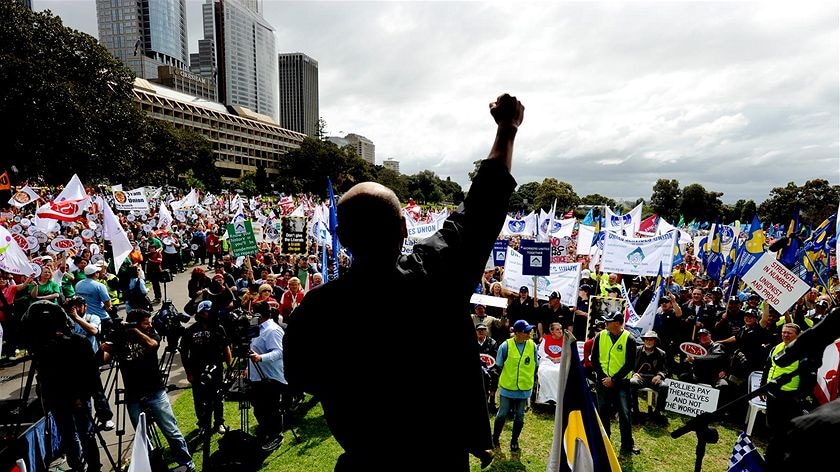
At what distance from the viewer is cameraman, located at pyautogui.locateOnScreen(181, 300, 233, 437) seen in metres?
5.85

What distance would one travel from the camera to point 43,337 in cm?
501

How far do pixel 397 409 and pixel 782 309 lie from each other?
863cm

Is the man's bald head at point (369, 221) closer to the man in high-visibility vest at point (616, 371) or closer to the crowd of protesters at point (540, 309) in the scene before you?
the crowd of protesters at point (540, 309)

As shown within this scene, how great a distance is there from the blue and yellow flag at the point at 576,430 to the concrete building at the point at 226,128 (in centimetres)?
9964

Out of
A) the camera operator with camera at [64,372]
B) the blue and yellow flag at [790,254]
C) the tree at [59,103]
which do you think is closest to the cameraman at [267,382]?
the camera operator with camera at [64,372]

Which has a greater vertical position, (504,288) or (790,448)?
(790,448)

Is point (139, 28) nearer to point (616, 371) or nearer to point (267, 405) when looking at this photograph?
point (267, 405)

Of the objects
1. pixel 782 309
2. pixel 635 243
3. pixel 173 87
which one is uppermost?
pixel 173 87

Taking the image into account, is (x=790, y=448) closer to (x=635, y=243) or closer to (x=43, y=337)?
(x=43, y=337)

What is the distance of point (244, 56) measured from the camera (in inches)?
5994

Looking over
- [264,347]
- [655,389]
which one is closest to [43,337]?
[264,347]

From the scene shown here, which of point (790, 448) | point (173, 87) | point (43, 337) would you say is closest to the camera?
point (790, 448)

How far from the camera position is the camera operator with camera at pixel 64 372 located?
16.4ft

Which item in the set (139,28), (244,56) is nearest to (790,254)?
(244,56)
